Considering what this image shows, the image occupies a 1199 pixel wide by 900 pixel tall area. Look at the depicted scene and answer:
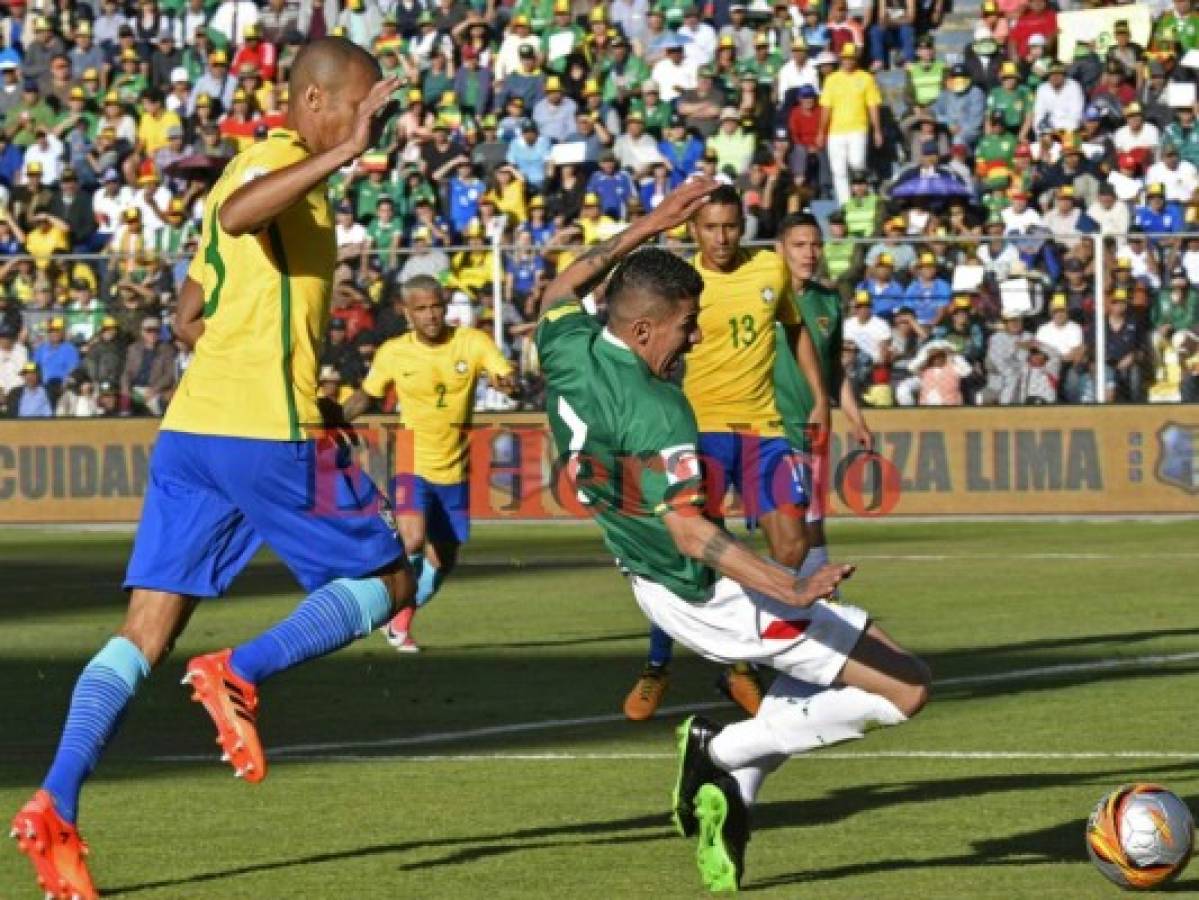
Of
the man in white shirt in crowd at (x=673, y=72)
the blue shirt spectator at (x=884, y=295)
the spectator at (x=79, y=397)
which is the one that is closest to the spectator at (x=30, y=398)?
the spectator at (x=79, y=397)

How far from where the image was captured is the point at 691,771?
836cm

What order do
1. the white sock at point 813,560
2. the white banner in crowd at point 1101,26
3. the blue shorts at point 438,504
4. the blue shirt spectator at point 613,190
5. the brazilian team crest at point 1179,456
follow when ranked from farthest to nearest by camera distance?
the white banner in crowd at point 1101,26 → the blue shirt spectator at point 613,190 → the brazilian team crest at point 1179,456 → the blue shorts at point 438,504 → the white sock at point 813,560

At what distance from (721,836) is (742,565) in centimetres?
87

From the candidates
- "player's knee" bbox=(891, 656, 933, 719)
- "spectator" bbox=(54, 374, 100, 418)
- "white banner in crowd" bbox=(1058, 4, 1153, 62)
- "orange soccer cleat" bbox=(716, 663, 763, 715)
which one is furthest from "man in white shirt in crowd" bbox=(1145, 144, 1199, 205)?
"player's knee" bbox=(891, 656, 933, 719)

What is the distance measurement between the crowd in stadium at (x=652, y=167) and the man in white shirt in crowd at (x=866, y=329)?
0.09 feet

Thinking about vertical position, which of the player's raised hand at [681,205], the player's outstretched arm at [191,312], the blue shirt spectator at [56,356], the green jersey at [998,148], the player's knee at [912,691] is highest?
the player's raised hand at [681,205]

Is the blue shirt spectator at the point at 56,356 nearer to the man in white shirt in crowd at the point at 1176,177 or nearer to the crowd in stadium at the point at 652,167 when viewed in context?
the crowd in stadium at the point at 652,167

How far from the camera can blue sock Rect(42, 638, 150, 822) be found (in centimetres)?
780

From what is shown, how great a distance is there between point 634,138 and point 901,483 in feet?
20.4

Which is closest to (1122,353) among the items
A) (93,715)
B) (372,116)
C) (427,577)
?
(427,577)

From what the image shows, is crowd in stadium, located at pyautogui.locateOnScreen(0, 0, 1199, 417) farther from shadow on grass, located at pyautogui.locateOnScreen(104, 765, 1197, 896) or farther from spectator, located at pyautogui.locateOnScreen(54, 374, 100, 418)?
shadow on grass, located at pyautogui.locateOnScreen(104, 765, 1197, 896)

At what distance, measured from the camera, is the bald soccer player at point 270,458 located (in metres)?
8.18

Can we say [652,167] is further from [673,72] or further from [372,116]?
[372,116]

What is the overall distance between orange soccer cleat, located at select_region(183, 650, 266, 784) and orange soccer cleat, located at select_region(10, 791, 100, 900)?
50cm
